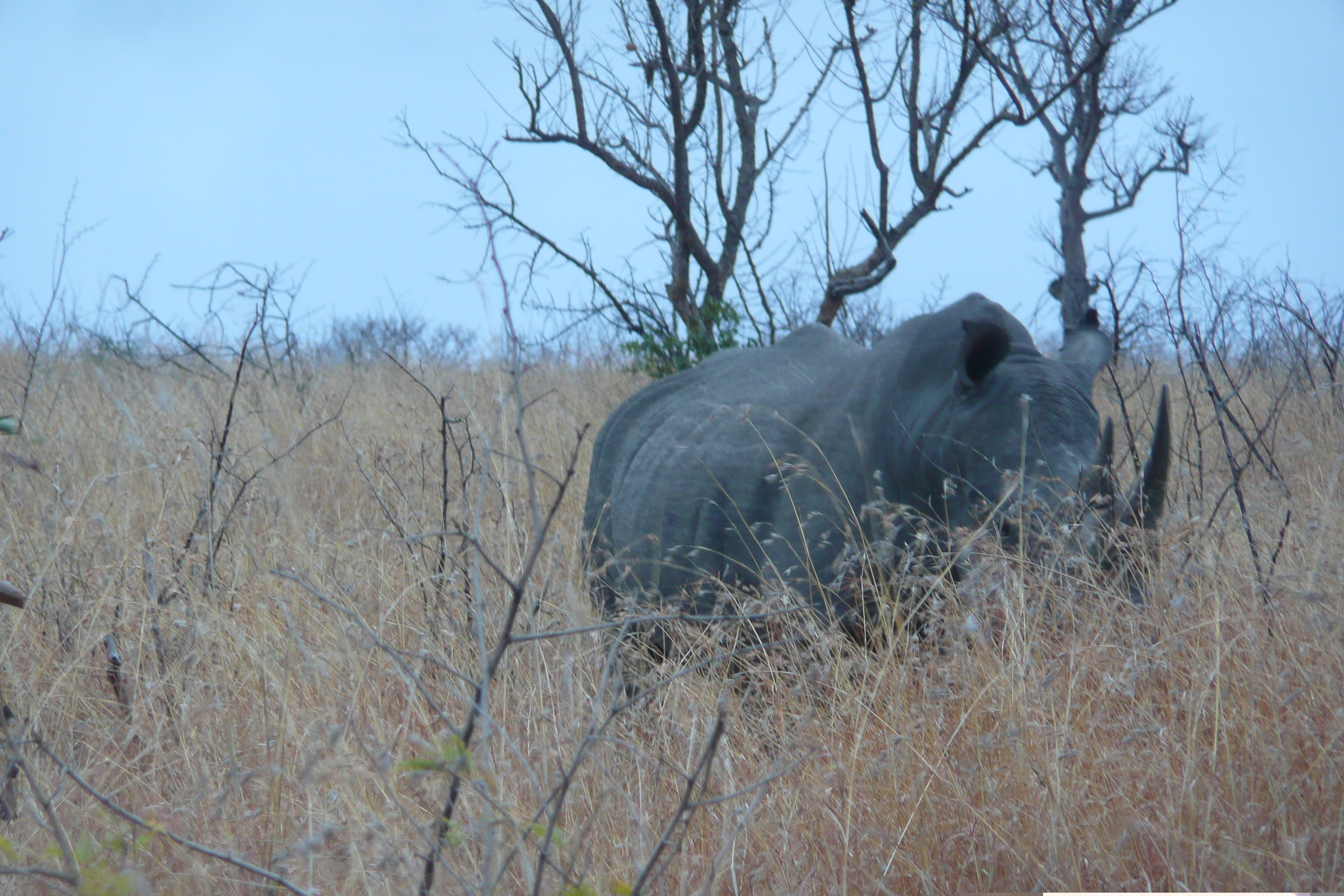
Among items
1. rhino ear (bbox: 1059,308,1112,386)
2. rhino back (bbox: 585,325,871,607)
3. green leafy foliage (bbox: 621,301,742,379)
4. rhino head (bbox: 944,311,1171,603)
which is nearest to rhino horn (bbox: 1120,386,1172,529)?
rhino head (bbox: 944,311,1171,603)

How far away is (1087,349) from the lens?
3.63 meters

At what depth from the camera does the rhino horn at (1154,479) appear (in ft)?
9.93

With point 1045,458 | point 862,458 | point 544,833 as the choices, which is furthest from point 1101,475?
point 544,833

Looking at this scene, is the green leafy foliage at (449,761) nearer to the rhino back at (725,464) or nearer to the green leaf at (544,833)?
the green leaf at (544,833)

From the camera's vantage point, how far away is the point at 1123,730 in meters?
2.21

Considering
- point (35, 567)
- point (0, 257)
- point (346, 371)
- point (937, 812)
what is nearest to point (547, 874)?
point (937, 812)

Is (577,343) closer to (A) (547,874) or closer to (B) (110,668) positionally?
(B) (110,668)

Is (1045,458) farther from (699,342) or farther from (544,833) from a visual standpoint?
(699,342)

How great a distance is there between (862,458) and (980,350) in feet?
1.73

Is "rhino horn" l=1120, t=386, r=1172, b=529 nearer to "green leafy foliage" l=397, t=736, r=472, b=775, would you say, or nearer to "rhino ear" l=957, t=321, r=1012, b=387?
"rhino ear" l=957, t=321, r=1012, b=387

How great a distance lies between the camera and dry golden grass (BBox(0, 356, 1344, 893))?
73.6 inches

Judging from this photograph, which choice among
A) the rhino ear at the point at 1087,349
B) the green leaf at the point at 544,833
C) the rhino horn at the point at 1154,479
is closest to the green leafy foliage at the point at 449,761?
the green leaf at the point at 544,833

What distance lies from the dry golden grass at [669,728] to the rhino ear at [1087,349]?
22.9 inches

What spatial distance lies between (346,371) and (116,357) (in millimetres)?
1965
